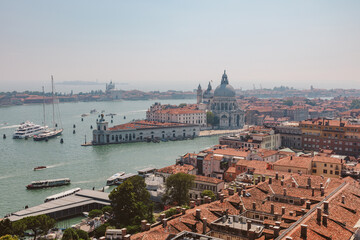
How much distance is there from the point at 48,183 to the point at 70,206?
5838mm

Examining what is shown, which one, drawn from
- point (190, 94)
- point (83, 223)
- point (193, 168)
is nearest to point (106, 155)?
point (193, 168)

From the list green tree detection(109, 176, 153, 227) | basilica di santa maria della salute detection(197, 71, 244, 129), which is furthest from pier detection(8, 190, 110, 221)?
basilica di santa maria della salute detection(197, 71, 244, 129)

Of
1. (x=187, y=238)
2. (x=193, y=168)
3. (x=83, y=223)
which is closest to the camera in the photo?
(x=187, y=238)

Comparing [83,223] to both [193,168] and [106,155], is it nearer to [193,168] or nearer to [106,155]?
[193,168]

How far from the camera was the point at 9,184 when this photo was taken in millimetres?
22484

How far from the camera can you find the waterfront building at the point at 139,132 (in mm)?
41375

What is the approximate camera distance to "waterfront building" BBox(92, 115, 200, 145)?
41375 mm

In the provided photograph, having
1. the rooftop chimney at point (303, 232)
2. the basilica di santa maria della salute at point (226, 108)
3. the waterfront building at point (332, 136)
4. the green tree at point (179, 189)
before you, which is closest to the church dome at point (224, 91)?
the basilica di santa maria della salute at point (226, 108)

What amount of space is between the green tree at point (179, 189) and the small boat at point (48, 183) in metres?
8.60

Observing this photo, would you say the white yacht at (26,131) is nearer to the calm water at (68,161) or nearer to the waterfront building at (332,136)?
the calm water at (68,161)

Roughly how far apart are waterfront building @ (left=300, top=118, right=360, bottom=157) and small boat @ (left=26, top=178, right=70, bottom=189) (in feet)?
62.7

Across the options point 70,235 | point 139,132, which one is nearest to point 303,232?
point 70,235

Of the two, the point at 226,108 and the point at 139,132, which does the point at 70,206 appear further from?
the point at 226,108

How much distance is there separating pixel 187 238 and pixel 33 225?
299 inches
